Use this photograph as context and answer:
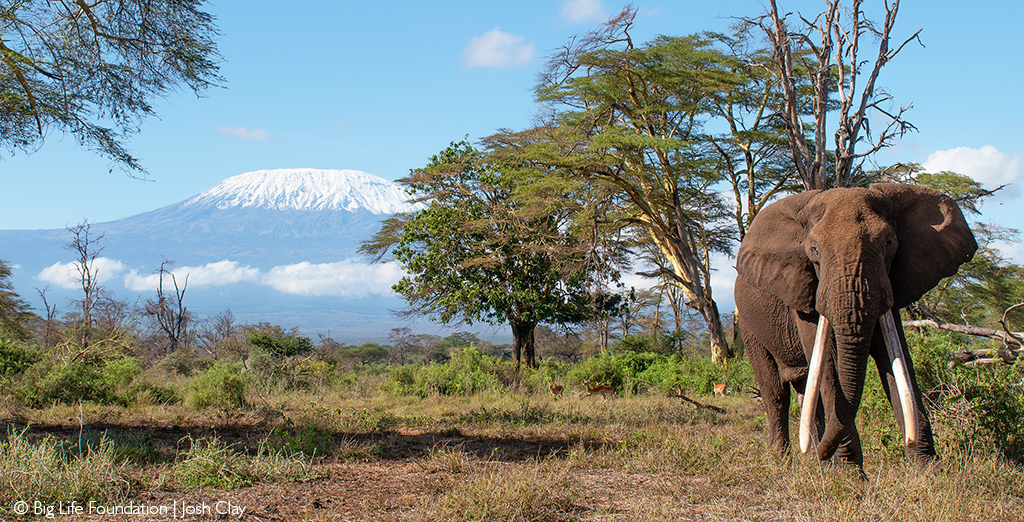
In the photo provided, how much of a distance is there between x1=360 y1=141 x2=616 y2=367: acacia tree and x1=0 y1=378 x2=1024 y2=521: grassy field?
37.2 ft

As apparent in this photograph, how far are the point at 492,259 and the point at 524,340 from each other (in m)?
3.83

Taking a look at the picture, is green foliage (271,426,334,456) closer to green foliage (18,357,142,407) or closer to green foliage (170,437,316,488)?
green foliage (170,437,316,488)

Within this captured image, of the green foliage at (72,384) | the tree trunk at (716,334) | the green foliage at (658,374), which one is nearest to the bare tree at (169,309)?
the green foliage at (72,384)

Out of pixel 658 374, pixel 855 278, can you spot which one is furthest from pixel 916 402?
pixel 658 374

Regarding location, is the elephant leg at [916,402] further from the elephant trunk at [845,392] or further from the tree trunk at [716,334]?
the tree trunk at [716,334]

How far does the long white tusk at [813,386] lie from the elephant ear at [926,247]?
638 mm

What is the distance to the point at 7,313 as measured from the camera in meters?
26.5

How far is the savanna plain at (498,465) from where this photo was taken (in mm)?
4656

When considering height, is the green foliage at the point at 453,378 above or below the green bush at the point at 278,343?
below

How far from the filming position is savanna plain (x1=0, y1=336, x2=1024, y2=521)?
4.66 m

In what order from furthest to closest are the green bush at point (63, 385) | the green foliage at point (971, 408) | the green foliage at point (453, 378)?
1. the green foliage at point (453, 378)
2. the green bush at point (63, 385)
3. the green foliage at point (971, 408)

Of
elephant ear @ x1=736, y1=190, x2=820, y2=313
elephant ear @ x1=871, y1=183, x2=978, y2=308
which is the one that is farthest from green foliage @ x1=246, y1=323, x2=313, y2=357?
elephant ear @ x1=871, y1=183, x2=978, y2=308

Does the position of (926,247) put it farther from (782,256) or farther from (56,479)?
(56,479)

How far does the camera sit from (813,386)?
16.8ft
